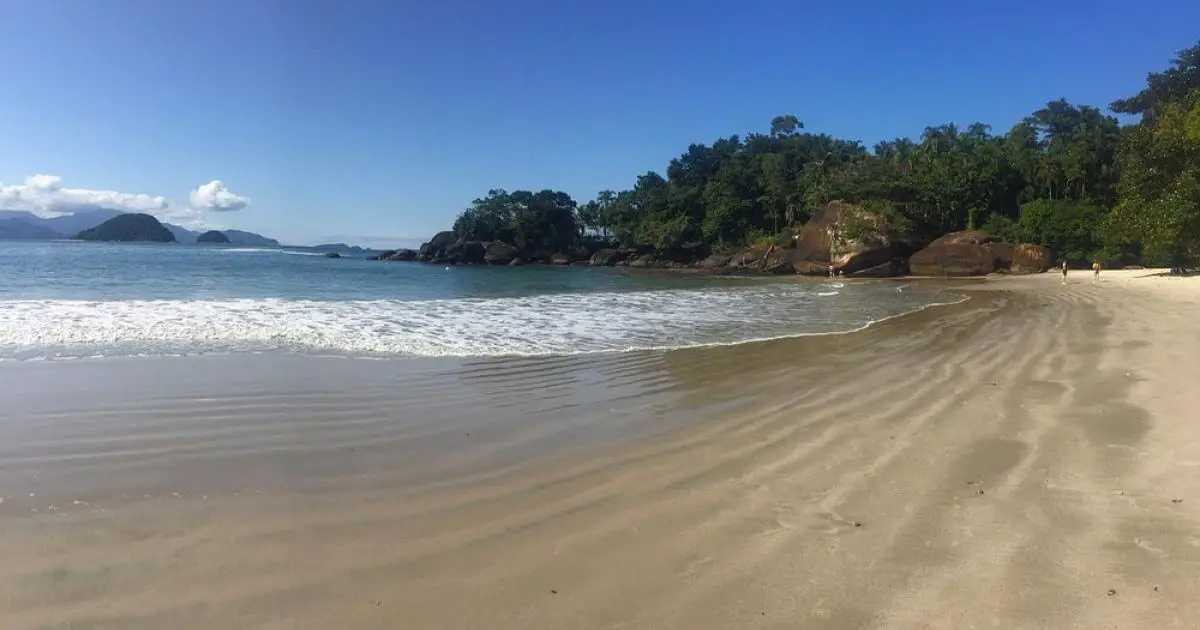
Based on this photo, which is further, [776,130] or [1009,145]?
[776,130]

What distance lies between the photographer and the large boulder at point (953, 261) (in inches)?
1631

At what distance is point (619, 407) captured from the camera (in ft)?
22.9

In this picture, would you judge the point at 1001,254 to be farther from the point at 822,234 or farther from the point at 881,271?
the point at 822,234

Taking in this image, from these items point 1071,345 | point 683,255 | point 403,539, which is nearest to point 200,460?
point 403,539

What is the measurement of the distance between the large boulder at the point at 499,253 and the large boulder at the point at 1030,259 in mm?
52071

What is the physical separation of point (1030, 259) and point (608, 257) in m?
42.6

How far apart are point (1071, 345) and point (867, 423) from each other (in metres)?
7.01

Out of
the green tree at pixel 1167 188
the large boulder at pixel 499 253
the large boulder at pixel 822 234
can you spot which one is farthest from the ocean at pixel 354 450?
the large boulder at pixel 499 253

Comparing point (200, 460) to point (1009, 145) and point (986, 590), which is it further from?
point (1009, 145)

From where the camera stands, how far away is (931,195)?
52500 mm

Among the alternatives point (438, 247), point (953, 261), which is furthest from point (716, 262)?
point (438, 247)

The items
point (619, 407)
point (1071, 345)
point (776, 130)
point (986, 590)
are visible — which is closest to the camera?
point (986, 590)

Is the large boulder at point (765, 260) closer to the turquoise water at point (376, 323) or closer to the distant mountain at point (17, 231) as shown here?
the turquoise water at point (376, 323)

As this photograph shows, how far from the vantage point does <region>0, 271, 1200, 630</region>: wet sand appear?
2.98 m
